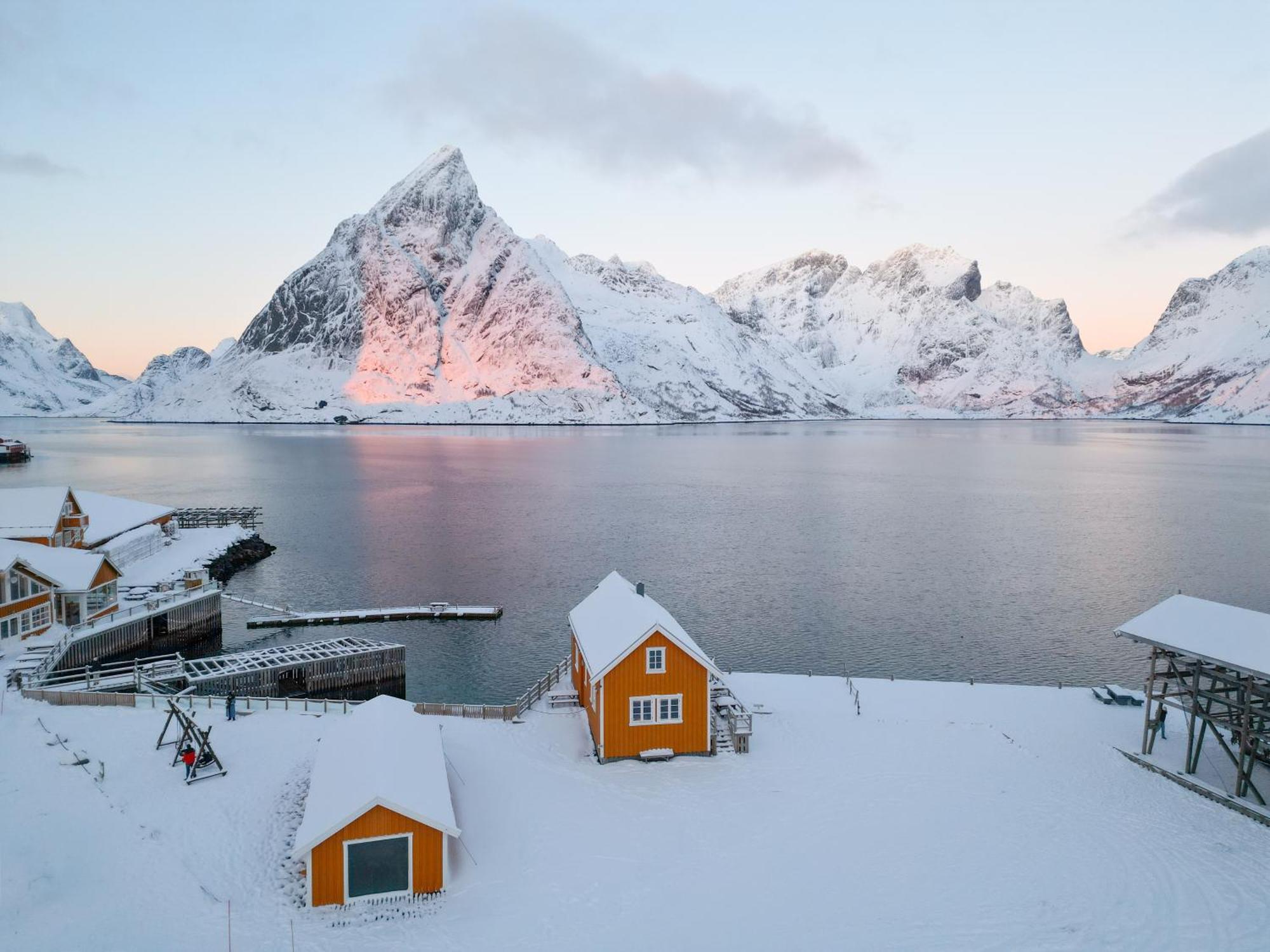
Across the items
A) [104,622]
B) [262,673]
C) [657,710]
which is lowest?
[262,673]

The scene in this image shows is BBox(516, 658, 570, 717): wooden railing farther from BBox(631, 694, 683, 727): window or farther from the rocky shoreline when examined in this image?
the rocky shoreline

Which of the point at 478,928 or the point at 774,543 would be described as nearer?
the point at 478,928

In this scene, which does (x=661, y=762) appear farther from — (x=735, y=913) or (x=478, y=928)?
(x=478, y=928)

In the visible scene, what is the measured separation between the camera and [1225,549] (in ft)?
210

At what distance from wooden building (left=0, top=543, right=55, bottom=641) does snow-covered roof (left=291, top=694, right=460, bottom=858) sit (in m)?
20.6

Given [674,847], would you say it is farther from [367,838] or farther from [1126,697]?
[1126,697]

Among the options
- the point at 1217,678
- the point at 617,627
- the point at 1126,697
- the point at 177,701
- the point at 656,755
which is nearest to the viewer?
the point at 1217,678

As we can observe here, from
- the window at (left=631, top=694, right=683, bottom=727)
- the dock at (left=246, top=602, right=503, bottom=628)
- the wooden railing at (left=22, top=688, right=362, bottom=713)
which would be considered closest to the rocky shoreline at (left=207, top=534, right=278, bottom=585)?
the dock at (left=246, top=602, right=503, bottom=628)

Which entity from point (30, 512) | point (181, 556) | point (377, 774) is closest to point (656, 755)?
point (377, 774)

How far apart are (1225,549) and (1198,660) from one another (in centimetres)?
5329

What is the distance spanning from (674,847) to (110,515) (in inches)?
2083

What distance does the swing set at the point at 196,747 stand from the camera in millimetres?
21156

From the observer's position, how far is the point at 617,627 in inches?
991

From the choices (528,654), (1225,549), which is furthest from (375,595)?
(1225,549)
